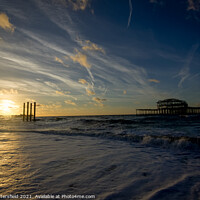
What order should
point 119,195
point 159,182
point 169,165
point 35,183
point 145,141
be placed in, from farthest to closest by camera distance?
point 145,141, point 169,165, point 159,182, point 35,183, point 119,195

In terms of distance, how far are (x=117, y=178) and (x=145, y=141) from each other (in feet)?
17.5

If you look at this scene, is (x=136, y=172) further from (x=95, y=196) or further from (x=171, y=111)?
(x=171, y=111)

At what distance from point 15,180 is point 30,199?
32.0 inches

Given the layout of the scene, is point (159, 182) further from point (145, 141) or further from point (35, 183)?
point (145, 141)

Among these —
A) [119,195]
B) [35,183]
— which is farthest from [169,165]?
[35,183]

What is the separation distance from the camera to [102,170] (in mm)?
3193

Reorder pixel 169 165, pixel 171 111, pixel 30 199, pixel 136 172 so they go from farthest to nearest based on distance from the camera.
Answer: pixel 171 111
pixel 169 165
pixel 136 172
pixel 30 199

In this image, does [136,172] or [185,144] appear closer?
[136,172]

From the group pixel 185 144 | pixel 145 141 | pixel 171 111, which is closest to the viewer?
pixel 185 144

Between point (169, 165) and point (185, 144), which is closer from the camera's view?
point (169, 165)

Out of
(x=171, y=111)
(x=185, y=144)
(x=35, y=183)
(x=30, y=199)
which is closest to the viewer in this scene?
(x=30, y=199)

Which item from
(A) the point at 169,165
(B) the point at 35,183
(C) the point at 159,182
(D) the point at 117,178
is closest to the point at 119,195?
(D) the point at 117,178

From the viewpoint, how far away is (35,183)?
2.48 meters

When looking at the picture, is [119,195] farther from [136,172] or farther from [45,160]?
[45,160]
